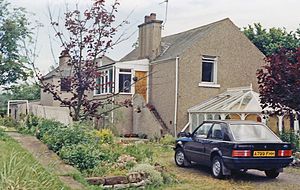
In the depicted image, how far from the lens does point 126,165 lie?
10.9 metres

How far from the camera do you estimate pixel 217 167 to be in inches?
455

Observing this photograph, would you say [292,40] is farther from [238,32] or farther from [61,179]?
[61,179]

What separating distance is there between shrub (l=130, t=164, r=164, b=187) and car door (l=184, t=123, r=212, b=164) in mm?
2710

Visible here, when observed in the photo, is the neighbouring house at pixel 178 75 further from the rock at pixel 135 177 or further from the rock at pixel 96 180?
the rock at pixel 96 180

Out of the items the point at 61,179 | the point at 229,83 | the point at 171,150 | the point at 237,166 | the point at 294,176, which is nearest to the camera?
the point at 61,179

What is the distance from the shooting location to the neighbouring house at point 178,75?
1020 inches

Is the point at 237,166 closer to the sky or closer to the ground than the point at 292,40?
closer to the ground

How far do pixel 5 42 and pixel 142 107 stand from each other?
17.4 metres

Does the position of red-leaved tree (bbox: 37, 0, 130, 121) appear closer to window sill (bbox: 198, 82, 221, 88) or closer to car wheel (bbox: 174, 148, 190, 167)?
car wheel (bbox: 174, 148, 190, 167)

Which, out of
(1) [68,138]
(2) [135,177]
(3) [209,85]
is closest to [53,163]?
(2) [135,177]

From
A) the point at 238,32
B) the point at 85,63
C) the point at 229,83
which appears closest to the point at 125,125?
the point at 229,83

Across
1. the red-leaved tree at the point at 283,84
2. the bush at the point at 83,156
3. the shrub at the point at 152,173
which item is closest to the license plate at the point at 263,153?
the shrub at the point at 152,173

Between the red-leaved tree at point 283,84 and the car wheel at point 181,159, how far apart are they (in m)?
4.57

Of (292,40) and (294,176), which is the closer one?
(294,176)
